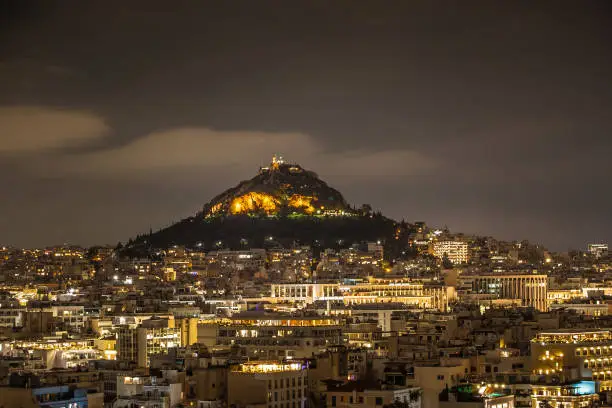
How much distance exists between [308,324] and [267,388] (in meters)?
24.1

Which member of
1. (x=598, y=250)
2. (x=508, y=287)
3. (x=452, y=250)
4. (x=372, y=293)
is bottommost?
(x=372, y=293)

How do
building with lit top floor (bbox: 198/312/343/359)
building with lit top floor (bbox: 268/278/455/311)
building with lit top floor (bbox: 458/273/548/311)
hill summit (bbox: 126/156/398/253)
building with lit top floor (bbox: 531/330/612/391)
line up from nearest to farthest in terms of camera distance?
building with lit top floor (bbox: 531/330/612/391) < building with lit top floor (bbox: 198/312/343/359) < building with lit top floor (bbox: 268/278/455/311) < building with lit top floor (bbox: 458/273/548/311) < hill summit (bbox: 126/156/398/253)

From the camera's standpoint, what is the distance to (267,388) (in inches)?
1805

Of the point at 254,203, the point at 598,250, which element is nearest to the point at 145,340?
the point at 598,250

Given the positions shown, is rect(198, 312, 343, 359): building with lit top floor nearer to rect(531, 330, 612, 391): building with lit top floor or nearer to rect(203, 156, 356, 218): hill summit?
rect(531, 330, 612, 391): building with lit top floor

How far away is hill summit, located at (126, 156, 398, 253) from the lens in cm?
17138

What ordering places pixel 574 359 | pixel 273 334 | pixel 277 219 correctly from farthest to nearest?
pixel 277 219 → pixel 273 334 → pixel 574 359

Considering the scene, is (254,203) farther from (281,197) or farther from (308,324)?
(308,324)

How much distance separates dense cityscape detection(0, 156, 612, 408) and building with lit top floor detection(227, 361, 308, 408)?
0.14 ft

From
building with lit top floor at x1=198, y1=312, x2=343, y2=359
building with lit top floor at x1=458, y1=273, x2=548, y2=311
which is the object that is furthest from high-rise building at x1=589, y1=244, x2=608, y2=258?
building with lit top floor at x1=198, y1=312, x2=343, y2=359

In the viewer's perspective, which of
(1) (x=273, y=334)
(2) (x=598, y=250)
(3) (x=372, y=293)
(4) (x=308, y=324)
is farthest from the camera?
(2) (x=598, y=250)

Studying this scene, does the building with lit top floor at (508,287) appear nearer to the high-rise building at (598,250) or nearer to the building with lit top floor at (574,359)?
the high-rise building at (598,250)

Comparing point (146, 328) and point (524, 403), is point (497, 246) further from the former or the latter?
point (524, 403)

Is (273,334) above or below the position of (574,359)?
above
